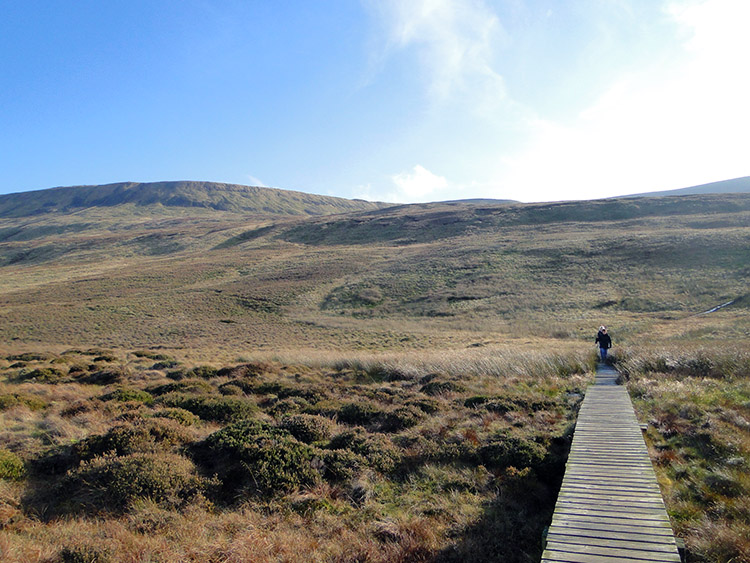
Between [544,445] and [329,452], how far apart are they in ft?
14.1

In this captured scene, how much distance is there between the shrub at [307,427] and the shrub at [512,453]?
332 cm

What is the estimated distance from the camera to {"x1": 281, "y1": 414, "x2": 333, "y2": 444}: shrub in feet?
29.2

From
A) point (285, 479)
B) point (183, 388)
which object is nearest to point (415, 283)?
point (183, 388)

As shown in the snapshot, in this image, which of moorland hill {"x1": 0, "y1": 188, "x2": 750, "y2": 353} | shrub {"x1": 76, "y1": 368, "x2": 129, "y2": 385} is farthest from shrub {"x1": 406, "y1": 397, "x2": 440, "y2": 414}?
moorland hill {"x1": 0, "y1": 188, "x2": 750, "y2": 353}

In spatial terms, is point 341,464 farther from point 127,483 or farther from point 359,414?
point 127,483

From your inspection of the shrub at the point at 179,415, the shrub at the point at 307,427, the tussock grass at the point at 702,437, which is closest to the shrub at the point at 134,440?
the shrub at the point at 179,415

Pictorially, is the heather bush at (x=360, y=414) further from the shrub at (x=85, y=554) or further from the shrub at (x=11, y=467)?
the shrub at (x=11, y=467)

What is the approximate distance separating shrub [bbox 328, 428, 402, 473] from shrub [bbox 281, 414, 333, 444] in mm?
383

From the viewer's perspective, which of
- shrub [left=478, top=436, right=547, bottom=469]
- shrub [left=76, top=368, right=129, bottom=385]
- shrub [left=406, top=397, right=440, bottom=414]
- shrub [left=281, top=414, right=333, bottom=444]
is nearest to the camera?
shrub [left=478, top=436, right=547, bottom=469]

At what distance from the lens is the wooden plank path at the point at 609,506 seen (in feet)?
15.5

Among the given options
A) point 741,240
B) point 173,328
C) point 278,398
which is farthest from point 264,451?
point 741,240

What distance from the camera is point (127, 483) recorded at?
21.0 feet

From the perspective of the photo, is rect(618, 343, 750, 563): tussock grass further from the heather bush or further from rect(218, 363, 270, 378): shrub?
rect(218, 363, 270, 378): shrub

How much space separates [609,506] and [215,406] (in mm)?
8671
